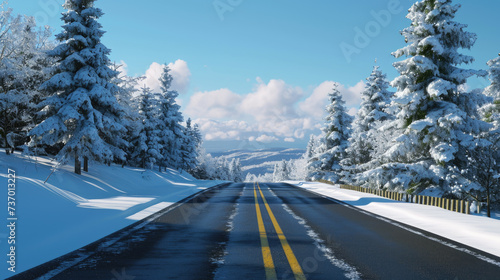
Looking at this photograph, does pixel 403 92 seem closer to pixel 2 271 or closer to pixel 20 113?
pixel 2 271

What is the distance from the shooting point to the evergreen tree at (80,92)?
20672mm

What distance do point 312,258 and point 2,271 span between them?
479 centimetres

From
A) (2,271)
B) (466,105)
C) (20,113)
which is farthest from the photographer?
(20,113)

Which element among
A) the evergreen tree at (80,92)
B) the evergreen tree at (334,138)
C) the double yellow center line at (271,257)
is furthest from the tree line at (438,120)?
the evergreen tree at (334,138)

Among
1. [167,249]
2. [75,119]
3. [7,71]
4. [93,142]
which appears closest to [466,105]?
[167,249]

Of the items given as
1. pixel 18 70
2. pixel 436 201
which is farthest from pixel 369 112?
pixel 18 70

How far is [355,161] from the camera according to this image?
36062mm

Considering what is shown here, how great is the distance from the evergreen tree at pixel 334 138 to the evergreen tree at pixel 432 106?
72.1 feet

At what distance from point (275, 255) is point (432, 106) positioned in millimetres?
18122

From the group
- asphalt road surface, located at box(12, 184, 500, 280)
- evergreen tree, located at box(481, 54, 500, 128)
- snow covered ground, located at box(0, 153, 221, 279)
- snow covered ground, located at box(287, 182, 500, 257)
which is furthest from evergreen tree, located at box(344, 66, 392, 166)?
asphalt road surface, located at box(12, 184, 500, 280)

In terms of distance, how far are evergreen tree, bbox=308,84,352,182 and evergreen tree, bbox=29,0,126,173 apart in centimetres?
2784

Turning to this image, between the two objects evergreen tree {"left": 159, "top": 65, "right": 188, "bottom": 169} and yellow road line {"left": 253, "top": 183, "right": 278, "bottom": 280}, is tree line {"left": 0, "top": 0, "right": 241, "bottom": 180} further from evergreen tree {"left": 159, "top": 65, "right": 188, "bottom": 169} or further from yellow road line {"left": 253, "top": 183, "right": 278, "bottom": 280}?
Answer: evergreen tree {"left": 159, "top": 65, "right": 188, "bottom": 169}

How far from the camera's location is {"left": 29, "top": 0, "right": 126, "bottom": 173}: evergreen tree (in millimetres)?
20672

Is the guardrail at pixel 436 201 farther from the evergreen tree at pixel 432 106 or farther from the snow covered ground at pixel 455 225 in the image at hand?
the evergreen tree at pixel 432 106
